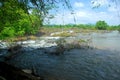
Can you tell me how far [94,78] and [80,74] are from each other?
1.39m

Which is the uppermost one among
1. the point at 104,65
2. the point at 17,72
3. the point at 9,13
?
the point at 9,13

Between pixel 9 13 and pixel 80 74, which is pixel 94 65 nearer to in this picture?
pixel 80 74

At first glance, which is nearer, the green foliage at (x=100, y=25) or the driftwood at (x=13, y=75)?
the driftwood at (x=13, y=75)

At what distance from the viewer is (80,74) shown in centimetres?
1756

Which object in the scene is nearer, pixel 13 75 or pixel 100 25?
pixel 13 75

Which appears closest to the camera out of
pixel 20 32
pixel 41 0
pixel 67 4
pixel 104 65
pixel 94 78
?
pixel 67 4

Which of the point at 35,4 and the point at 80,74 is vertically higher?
the point at 35,4

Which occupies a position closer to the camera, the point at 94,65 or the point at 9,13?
the point at 9,13

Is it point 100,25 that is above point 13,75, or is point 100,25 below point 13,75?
below

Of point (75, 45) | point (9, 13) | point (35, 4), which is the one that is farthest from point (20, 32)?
point (35, 4)

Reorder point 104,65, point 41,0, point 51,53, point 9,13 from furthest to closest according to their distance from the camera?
point 51,53 < point 104,65 < point 9,13 < point 41,0

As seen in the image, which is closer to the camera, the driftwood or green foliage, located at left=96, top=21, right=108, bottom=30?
the driftwood

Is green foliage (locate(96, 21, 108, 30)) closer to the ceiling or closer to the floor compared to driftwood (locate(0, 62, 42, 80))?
closer to the floor

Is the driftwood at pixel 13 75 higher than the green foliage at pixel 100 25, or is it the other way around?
the driftwood at pixel 13 75
